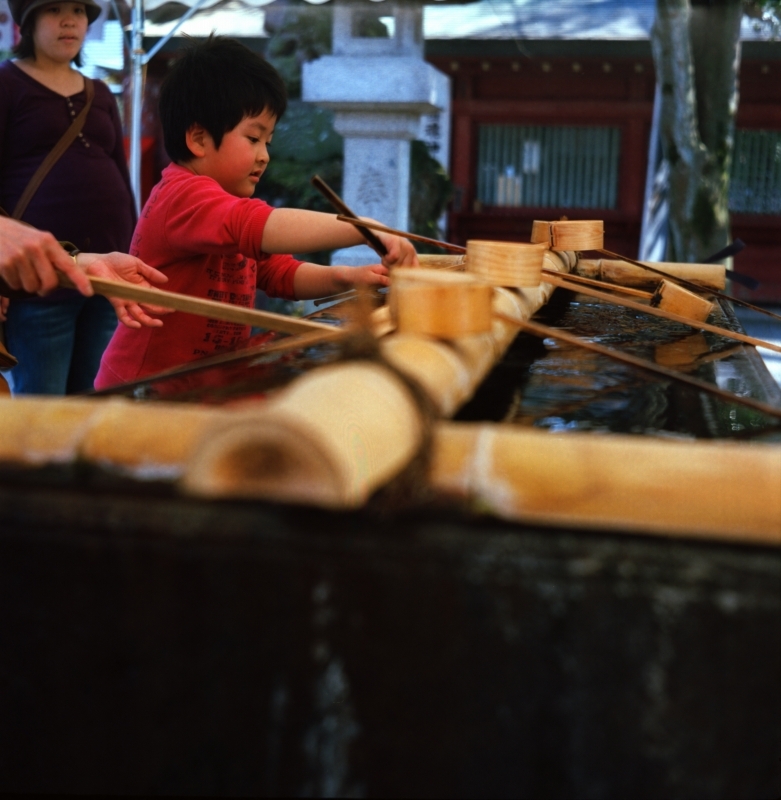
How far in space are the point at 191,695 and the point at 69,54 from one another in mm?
3174

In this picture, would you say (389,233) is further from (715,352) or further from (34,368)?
(34,368)

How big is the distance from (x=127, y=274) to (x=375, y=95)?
Result: 21.4 feet

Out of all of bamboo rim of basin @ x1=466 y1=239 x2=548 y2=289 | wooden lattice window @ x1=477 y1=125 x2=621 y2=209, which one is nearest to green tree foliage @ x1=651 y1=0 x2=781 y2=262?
wooden lattice window @ x1=477 y1=125 x2=621 y2=209

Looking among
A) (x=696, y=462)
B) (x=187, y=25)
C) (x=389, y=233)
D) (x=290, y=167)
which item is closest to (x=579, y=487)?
(x=696, y=462)

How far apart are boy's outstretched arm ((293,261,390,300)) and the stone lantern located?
5656 millimetres

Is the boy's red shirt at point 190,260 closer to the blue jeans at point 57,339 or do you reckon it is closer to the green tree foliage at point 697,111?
the blue jeans at point 57,339

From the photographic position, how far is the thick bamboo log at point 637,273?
4.00 meters

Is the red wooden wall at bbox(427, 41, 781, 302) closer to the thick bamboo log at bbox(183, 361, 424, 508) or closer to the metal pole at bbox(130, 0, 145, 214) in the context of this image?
the metal pole at bbox(130, 0, 145, 214)

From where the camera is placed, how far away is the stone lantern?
846 centimetres

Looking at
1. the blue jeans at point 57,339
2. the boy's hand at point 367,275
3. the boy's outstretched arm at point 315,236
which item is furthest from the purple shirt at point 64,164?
the boy's outstretched arm at point 315,236

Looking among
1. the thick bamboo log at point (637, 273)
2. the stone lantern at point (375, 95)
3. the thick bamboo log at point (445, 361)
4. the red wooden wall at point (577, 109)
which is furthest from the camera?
the red wooden wall at point (577, 109)

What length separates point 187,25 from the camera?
1327 cm

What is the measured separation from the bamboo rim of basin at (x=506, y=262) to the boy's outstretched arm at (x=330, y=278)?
2.47ft

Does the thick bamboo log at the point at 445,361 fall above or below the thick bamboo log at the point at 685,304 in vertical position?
above
